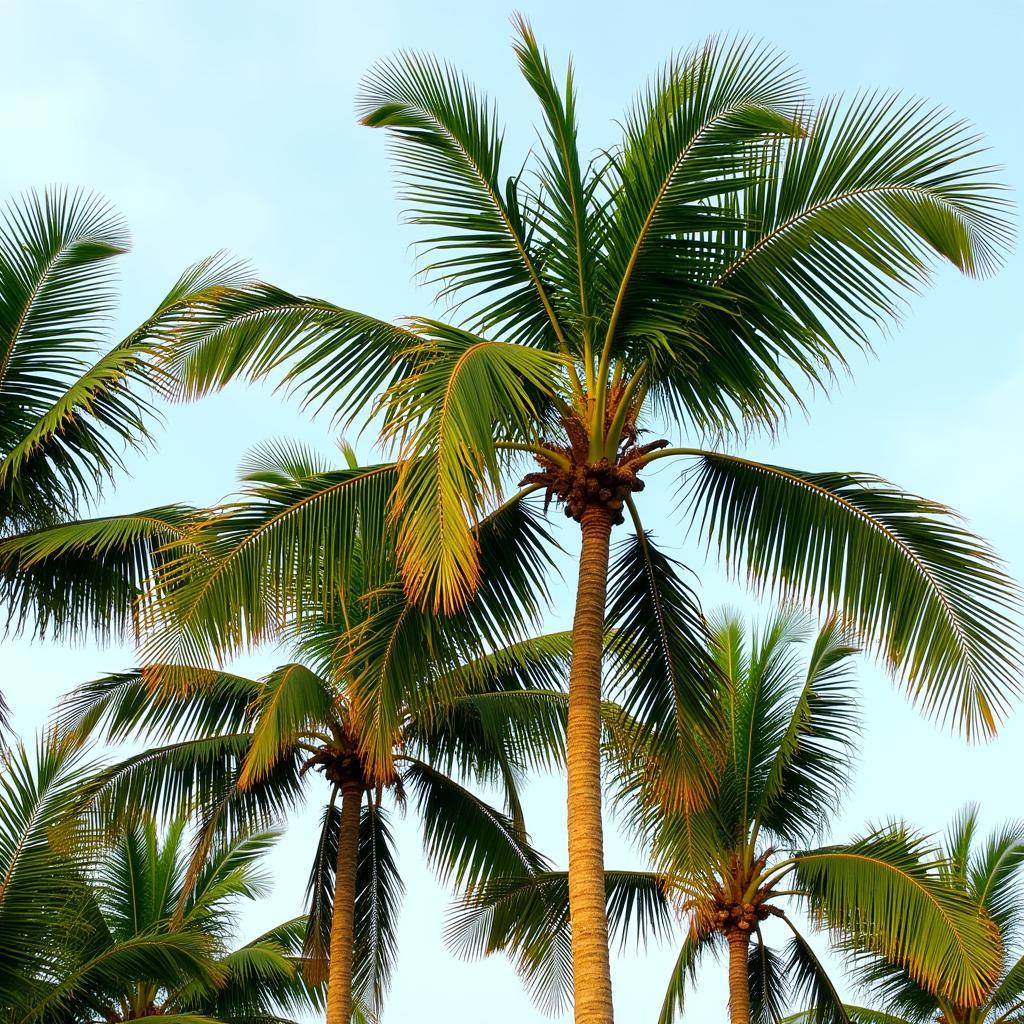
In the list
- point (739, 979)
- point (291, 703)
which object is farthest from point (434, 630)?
point (739, 979)

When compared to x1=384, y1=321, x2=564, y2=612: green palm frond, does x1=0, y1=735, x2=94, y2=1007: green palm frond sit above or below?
below

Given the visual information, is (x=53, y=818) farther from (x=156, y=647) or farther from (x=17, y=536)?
(x=156, y=647)

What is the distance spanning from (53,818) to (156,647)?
4.08 meters

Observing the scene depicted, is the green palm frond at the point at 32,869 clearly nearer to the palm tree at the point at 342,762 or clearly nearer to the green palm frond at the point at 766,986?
the palm tree at the point at 342,762

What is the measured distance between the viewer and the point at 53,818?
11672mm

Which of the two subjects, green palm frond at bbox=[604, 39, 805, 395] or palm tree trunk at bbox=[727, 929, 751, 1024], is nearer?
green palm frond at bbox=[604, 39, 805, 395]

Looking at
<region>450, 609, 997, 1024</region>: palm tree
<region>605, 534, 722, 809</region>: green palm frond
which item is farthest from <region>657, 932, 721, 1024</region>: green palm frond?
<region>605, 534, 722, 809</region>: green palm frond

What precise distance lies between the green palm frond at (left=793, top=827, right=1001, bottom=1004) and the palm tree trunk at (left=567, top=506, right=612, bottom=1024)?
5.11m

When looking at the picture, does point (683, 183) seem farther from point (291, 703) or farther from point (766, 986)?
point (766, 986)

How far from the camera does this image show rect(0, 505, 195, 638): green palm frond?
1104 cm

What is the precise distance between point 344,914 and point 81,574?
5339 millimetres

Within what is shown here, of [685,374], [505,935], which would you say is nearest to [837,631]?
[505,935]

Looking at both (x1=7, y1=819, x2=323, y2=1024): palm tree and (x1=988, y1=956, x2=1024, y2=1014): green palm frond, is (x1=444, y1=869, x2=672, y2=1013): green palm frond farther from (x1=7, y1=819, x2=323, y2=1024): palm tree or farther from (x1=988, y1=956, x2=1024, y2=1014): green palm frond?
(x1=988, y1=956, x2=1024, y2=1014): green palm frond

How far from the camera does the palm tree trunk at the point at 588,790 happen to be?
777cm
